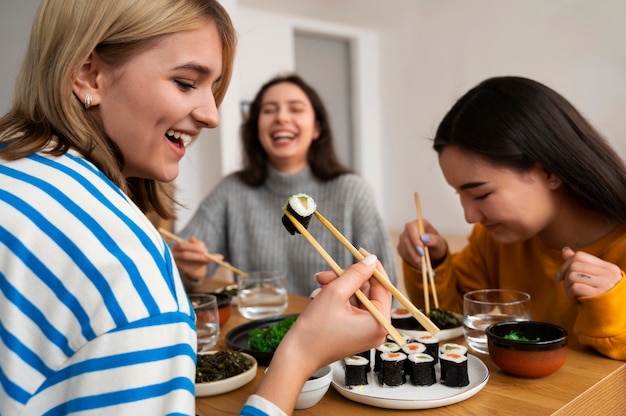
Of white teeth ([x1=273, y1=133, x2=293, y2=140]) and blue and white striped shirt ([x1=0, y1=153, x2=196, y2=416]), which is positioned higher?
white teeth ([x1=273, y1=133, x2=293, y2=140])

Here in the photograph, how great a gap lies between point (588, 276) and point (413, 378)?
0.48 meters

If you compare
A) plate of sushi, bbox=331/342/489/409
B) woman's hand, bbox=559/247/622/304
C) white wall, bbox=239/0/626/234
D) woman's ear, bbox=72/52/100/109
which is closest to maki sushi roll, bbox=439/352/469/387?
plate of sushi, bbox=331/342/489/409

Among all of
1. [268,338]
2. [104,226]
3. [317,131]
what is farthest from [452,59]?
[104,226]

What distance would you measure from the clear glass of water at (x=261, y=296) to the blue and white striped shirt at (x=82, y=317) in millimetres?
920

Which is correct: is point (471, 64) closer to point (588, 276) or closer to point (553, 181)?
point (553, 181)

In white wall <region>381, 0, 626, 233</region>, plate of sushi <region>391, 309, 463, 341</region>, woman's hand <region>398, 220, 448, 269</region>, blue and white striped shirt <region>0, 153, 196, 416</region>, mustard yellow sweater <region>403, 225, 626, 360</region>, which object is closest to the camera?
blue and white striped shirt <region>0, 153, 196, 416</region>

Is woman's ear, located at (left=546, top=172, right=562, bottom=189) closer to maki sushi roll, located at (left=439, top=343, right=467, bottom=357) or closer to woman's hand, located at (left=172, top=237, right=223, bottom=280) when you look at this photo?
maki sushi roll, located at (left=439, top=343, right=467, bottom=357)

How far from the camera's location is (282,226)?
8.41 ft

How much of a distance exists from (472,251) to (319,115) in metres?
1.29

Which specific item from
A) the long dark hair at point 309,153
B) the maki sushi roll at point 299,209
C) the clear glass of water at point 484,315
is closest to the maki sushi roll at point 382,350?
the clear glass of water at point 484,315

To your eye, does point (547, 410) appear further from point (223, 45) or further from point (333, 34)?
point (333, 34)

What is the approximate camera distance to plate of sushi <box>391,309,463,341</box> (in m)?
1.27

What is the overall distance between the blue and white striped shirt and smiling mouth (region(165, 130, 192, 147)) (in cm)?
29

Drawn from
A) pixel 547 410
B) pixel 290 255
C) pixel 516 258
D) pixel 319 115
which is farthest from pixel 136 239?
pixel 319 115
